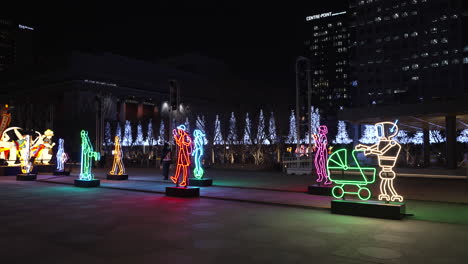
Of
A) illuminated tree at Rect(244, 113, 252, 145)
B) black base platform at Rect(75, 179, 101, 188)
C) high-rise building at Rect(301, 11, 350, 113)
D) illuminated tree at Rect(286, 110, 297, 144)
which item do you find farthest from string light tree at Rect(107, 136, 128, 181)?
high-rise building at Rect(301, 11, 350, 113)

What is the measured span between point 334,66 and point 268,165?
537ft

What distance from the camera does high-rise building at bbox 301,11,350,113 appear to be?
181m

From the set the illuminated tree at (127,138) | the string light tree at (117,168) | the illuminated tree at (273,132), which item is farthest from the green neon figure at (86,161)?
the illuminated tree at (127,138)

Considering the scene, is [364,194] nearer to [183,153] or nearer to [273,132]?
[183,153]

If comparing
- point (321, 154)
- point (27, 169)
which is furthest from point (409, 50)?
point (27, 169)

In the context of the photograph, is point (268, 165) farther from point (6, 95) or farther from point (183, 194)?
point (6, 95)

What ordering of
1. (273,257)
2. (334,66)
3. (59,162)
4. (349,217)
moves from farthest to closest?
(334,66), (59,162), (349,217), (273,257)

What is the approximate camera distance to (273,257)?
6.73 meters

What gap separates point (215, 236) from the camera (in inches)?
328

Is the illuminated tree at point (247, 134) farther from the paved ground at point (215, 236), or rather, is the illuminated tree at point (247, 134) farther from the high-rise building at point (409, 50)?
the high-rise building at point (409, 50)

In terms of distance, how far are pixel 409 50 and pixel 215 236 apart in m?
114

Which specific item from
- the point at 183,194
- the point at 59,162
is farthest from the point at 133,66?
the point at 183,194

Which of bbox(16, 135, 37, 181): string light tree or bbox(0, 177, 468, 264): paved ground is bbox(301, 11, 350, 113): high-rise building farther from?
bbox(0, 177, 468, 264): paved ground

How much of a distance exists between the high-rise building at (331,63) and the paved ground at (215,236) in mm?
170032
